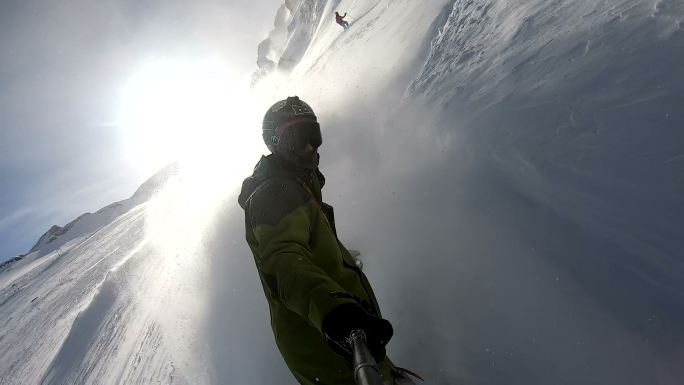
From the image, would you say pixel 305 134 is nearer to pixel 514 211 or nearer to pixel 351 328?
pixel 351 328

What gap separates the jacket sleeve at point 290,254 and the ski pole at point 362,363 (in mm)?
147

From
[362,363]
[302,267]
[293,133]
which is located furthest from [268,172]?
[362,363]

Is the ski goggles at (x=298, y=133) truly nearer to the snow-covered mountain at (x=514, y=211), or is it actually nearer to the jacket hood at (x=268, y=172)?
the jacket hood at (x=268, y=172)

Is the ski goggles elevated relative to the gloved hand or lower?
elevated

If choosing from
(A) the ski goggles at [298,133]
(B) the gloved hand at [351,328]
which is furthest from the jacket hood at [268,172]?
(B) the gloved hand at [351,328]

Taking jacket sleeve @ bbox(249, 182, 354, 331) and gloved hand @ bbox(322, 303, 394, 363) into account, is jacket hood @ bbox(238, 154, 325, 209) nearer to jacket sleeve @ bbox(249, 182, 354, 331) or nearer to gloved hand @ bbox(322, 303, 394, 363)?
jacket sleeve @ bbox(249, 182, 354, 331)

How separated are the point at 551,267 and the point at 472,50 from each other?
3.04 metres

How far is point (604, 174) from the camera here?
2342mm

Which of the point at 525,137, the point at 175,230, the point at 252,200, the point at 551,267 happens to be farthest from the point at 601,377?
the point at 175,230

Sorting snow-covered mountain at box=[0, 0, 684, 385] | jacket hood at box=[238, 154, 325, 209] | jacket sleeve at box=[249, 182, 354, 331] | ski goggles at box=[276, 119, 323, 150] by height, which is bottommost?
snow-covered mountain at box=[0, 0, 684, 385]

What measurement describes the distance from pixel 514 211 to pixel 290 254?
5.76 ft

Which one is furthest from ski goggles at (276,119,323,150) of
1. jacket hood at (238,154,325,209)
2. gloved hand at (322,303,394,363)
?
gloved hand at (322,303,394,363)

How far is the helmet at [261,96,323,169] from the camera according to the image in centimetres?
237

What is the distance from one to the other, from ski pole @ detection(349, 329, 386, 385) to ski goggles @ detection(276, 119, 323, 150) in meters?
1.38
